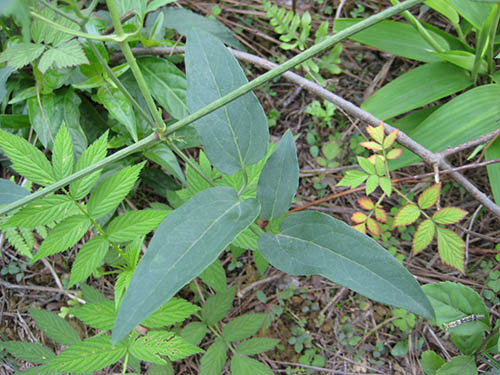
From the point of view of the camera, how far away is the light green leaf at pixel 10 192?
0.94 m

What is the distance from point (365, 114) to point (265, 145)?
0.70 metres

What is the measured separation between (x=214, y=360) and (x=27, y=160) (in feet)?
3.08

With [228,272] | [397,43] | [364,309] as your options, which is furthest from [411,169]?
[228,272]

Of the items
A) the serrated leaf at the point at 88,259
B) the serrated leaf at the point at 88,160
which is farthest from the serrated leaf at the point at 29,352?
the serrated leaf at the point at 88,160

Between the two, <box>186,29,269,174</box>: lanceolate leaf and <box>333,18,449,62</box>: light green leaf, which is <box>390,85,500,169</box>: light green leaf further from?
<box>186,29,269,174</box>: lanceolate leaf

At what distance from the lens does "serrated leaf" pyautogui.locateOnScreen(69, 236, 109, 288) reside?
1.06 m

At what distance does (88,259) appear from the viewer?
3.51ft

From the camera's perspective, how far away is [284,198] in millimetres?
919

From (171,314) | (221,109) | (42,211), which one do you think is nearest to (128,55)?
(221,109)

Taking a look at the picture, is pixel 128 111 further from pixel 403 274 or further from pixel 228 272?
pixel 403 274

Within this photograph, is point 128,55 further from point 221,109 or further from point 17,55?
point 17,55

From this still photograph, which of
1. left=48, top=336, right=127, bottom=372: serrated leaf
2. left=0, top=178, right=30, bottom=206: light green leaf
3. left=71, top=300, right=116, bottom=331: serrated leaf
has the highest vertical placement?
left=0, top=178, right=30, bottom=206: light green leaf

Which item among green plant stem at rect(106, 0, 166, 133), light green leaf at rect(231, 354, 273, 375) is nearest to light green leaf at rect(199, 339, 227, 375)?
light green leaf at rect(231, 354, 273, 375)

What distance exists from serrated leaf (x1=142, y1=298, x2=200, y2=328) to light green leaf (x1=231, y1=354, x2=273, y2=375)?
327mm
